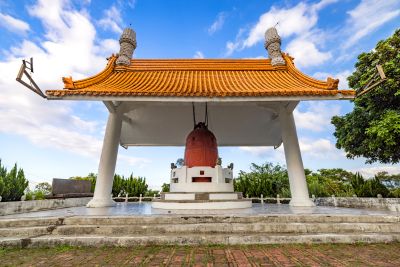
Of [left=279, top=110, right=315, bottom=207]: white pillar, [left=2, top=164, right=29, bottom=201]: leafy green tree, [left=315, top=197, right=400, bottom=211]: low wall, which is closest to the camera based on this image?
[left=2, top=164, right=29, bottom=201]: leafy green tree

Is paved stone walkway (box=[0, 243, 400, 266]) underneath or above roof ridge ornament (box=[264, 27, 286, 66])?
underneath

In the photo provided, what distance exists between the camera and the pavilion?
777 centimetres

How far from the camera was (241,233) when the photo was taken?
5.36m

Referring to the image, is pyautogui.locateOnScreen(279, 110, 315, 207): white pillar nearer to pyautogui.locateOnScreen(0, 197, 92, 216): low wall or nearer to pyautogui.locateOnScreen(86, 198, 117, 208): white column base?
pyautogui.locateOnScreen(86, 198, 117, 208): white column base

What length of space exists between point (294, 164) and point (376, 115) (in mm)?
8172

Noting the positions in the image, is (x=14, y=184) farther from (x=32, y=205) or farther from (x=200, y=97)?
(x=200, y=97)

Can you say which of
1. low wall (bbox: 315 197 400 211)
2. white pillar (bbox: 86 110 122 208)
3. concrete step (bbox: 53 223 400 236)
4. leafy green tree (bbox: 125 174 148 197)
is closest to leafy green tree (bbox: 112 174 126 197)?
leafy green tree (bbox: 125 174 148 197)

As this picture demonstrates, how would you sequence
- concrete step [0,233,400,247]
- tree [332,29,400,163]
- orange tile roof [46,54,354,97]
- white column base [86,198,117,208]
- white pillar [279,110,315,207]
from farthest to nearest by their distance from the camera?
tree [332,29,400,163] → white pillar [279,110,315,207] → white column base [86,198,117,208] → orange tile roof [46,54,354,97] → concrete step [0,233,400,247]

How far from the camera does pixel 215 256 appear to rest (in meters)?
4.12

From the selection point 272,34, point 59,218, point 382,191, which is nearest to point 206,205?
point 59,218

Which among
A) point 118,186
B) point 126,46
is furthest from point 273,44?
point 118,186

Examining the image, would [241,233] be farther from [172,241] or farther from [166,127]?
[166,127]

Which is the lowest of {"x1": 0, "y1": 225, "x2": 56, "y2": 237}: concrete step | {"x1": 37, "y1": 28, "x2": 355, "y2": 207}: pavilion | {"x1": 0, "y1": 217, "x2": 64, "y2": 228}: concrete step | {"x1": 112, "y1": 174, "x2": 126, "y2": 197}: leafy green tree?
{"x1": 0, "y1": 225, "x2": 56, "y2": 237}: concrete step

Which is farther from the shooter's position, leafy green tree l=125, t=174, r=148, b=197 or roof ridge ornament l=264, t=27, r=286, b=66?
leafy green tree l=125, t=174, r=148, b=197
